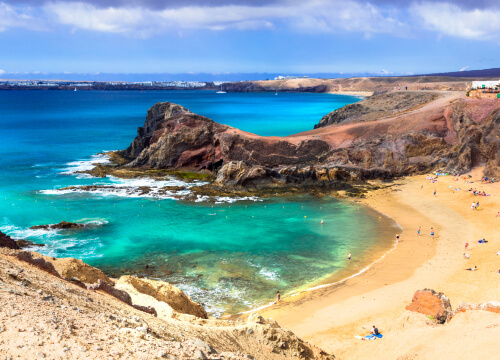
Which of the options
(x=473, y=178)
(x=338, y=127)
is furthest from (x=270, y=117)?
(x=473, y=178)

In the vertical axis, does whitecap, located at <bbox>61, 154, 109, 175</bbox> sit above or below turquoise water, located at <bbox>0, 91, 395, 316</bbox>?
above

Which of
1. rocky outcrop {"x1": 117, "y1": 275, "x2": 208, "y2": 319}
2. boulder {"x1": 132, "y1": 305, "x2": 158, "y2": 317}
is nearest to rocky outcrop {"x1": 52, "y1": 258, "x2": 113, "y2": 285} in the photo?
rocky outcrop {"x1": 117, "y1": 275, "x2": 208, "y2": 319}

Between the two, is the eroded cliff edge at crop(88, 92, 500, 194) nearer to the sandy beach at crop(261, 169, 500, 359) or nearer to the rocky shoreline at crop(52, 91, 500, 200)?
the rocky shoreline at crop(52, 91, 500, 200)

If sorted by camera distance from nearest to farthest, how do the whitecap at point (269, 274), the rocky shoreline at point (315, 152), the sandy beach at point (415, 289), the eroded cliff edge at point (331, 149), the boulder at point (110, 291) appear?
the boulder at point (110, 291)
the sandy beach at point (415, 289)
the whitecap at point (269, 274)
the rocky shoreline at point (315, 152)
the eroded cliff edge at point (331, 149)

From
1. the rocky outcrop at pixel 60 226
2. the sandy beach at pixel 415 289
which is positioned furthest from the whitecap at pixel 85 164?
the sandy beach at pixel 415 289

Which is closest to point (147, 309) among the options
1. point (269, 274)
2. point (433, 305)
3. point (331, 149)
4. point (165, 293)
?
point (165, 293)

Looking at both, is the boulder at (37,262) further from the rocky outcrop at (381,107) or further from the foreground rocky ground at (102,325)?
the rocky outcrop at (381,107)
